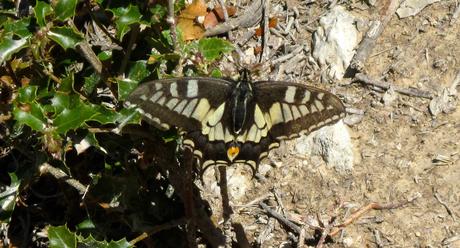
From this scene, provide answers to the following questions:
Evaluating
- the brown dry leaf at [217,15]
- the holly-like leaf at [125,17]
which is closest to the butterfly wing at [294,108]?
the holly-like leaf at [125,17]

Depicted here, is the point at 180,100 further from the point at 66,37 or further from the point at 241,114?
Result: the point at 66,37

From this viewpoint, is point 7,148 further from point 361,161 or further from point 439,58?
point 439,58

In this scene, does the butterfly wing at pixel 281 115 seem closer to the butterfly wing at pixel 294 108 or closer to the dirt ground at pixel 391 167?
the butterfly wing at pixel 294 108

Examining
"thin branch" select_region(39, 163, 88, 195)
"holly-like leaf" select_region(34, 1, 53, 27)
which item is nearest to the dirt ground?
"thin branch" select_region(39, 163, 88, 195)

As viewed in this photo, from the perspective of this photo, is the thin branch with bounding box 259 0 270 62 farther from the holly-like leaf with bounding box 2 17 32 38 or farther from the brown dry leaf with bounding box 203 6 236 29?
the holly-like leaf with bounding box 2 17 32 38

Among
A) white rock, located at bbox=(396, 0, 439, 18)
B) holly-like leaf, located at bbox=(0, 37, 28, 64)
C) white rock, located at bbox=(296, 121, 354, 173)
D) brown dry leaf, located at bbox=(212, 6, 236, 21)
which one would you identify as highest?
white rock, located at bbox=(396, 0, 439, 18)

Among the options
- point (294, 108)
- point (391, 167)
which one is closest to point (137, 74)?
point (294, 108)
